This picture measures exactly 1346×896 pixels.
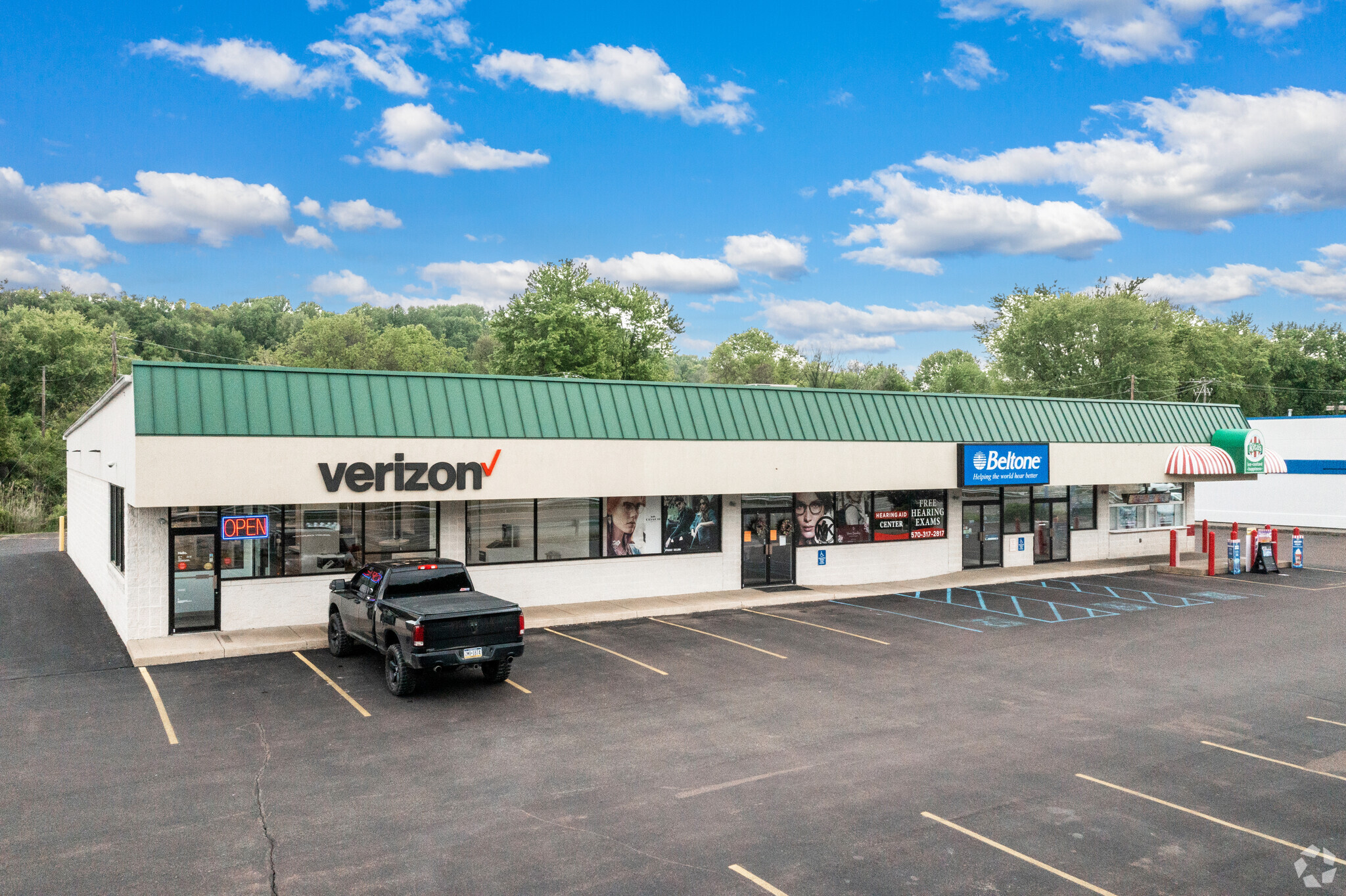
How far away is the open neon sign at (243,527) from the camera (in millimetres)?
17203

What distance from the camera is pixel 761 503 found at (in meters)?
23.6

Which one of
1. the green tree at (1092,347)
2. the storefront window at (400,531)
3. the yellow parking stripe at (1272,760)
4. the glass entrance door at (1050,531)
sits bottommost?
the yellow parking stripe at (1272,760)

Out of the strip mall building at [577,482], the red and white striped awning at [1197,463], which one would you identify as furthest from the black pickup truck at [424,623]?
the red and white striped awning at [1197,463]

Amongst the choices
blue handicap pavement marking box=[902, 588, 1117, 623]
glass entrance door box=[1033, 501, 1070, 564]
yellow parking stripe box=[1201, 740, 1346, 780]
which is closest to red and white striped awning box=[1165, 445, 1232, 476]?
glass entrance door box=[1033, 501, 1070, 564]

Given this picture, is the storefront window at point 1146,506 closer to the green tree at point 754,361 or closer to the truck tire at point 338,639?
the truck tire at point 338,639

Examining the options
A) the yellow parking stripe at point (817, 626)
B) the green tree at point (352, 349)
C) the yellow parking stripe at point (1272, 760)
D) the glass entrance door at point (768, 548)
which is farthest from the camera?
the green tree at point (352, 349)

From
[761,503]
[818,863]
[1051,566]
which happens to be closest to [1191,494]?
[1051,566]

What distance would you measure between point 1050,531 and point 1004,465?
486 centimetres

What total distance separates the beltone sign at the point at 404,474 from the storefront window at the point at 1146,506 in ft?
70.7

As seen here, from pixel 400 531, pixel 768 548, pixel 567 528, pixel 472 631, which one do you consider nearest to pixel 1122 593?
pixel 768 548

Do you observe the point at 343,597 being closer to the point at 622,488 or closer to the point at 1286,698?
the point at 622,488

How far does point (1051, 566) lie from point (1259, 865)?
2071 centimetres

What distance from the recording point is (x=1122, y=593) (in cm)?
2362

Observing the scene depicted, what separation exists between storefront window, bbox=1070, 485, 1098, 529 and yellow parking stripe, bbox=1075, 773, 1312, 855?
20480mm
